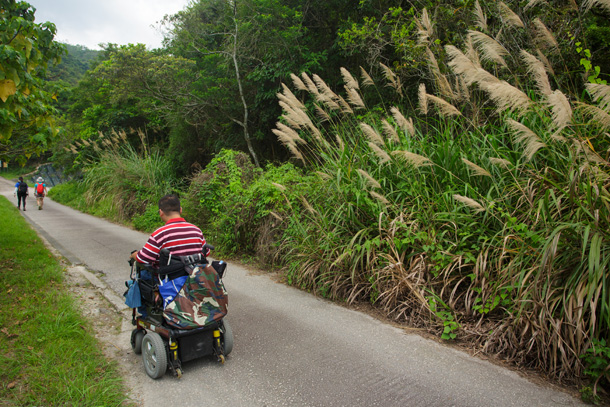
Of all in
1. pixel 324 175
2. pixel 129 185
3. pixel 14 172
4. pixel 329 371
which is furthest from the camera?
pixel 14 172

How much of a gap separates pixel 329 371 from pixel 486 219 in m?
2.51

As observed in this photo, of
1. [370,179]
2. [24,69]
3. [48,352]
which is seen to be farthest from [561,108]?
[24,69]

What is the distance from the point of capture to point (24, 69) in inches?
162

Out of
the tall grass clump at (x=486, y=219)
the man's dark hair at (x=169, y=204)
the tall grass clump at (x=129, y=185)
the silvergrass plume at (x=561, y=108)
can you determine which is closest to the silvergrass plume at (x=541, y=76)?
the tall grass clump at (x=486, y=219)

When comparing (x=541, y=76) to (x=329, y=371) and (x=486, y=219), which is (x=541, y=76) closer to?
(x=486, y=219)

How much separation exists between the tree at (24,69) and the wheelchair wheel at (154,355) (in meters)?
2.71

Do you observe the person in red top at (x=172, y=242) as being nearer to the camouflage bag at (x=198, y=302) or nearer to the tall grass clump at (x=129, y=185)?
the camouflage bag at (x=198, y=302)

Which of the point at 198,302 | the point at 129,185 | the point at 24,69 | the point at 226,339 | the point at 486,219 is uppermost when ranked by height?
the point at 24,69

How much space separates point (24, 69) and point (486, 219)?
5.43 metres

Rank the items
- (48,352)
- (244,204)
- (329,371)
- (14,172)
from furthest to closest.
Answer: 1. (14,172)
2. (244,204)
3. (48,352)
4. (329,371)

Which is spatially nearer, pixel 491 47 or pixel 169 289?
pixel 169 289

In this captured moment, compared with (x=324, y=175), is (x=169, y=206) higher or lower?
lower

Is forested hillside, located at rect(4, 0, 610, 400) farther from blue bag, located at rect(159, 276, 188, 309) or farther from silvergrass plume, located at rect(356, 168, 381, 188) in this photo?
blue bag, located at rect(159, 276, 188, 309)

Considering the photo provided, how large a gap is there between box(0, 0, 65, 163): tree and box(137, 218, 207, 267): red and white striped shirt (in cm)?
202
